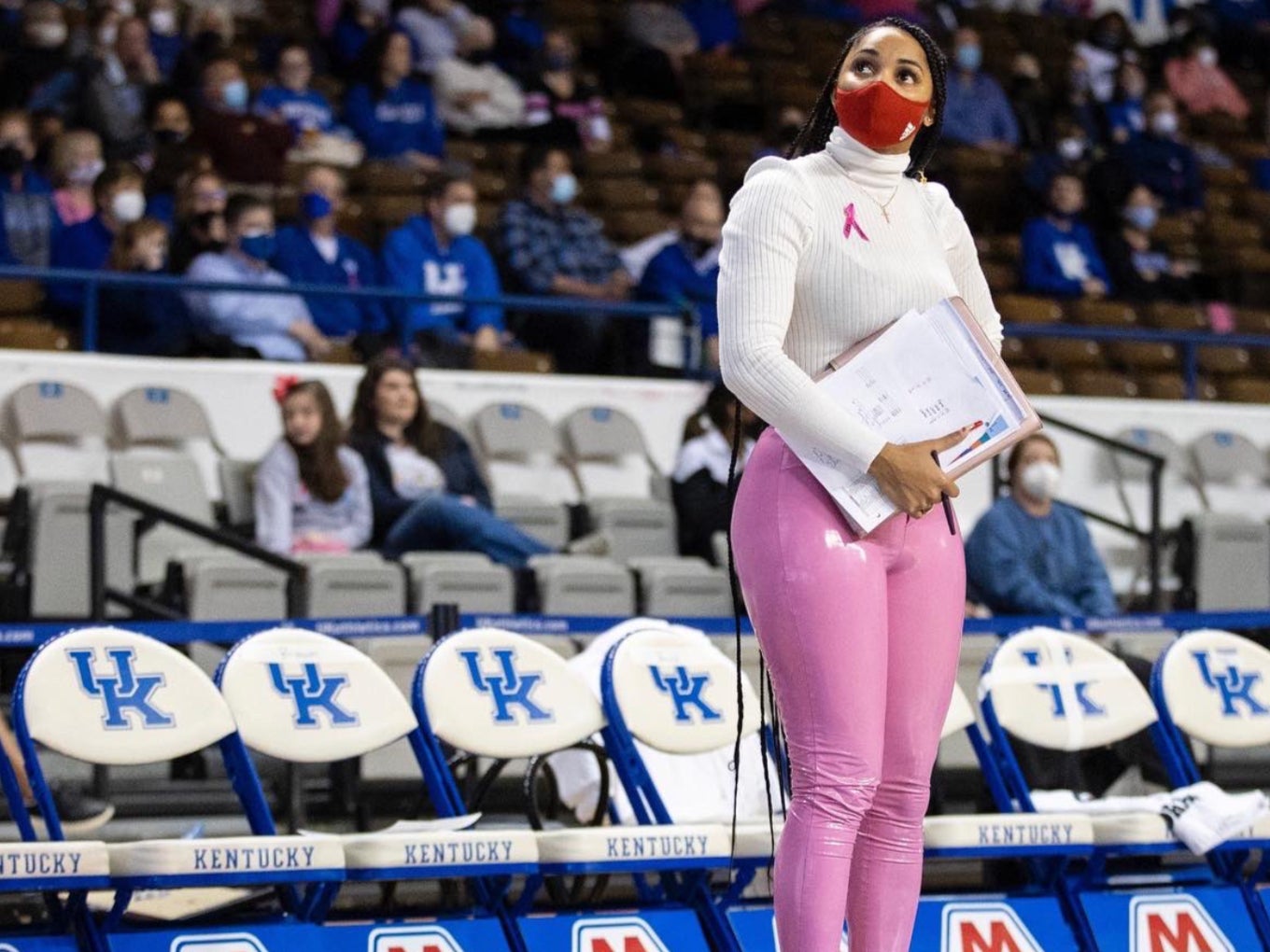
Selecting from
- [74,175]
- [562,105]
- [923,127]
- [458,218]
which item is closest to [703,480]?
[458,218]

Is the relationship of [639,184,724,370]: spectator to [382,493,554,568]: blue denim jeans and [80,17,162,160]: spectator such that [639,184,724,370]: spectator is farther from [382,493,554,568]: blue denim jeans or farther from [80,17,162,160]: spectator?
[80,17,162,160]: spectator

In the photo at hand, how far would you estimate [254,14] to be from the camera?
437 inches

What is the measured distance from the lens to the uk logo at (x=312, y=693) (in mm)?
4613

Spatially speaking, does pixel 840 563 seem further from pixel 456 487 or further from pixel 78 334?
pixel 78 334

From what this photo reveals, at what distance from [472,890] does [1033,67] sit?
9823mm

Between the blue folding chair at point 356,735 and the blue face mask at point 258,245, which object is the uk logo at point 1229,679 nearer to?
the blue folding chair at point 356,735

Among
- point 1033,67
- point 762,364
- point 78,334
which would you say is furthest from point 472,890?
point 1033,67

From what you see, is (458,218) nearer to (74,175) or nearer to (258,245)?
(258,245)

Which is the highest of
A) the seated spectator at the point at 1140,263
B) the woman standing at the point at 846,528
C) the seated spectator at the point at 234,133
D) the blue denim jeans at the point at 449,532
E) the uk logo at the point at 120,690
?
the woman standing at the point at 846,528

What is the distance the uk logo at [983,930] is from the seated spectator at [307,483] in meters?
3.33

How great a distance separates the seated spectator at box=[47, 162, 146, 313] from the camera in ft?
28.6

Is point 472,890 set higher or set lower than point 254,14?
lower

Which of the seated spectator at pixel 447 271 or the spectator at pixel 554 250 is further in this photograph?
the spectator at pixel 554 250

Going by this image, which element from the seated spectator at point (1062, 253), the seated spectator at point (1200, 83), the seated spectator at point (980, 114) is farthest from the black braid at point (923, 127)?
the seated spectator at point (1200, 83)
